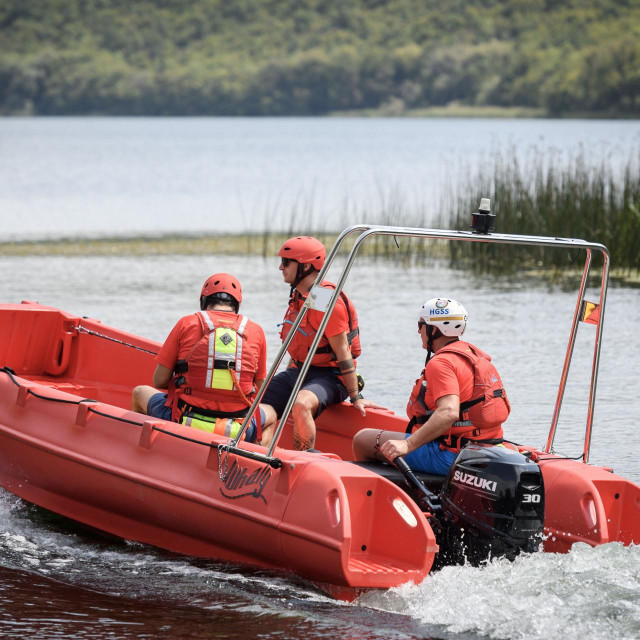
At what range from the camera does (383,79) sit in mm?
98438

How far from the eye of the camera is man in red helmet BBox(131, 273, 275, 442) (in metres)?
5.42

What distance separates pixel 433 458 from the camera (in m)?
5.08

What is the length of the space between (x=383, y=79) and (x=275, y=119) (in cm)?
1241

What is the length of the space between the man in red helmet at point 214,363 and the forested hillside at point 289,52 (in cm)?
7438

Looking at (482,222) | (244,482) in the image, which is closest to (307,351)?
(244,482)

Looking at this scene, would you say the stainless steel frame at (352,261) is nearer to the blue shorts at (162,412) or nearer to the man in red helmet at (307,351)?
the blue shorts at (162,412)

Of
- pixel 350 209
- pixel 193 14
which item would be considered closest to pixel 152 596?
pixel 350 209

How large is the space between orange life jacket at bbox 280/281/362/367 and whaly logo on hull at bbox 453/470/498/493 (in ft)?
4.43

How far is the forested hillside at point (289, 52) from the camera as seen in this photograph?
9319 centimetres

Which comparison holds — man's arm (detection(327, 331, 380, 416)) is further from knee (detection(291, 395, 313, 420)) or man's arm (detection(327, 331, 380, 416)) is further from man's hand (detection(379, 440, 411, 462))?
man's hand (detection(379, 440, 411, 462))

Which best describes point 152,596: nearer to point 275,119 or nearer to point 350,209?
point 350,209

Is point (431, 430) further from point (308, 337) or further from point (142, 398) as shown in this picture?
point (142, 398)

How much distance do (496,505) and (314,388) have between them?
164 centimetres

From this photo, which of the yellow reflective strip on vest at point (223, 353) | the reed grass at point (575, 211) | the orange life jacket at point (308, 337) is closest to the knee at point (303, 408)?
the orange life jacket at point (308, 337)
